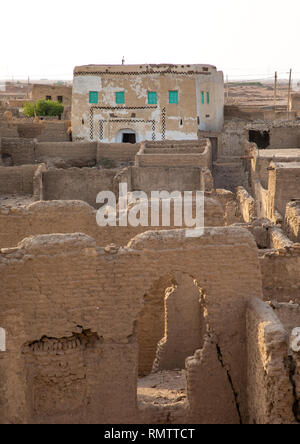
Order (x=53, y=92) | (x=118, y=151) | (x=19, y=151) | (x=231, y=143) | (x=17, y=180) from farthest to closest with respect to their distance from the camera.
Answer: (x=53, y=92), (x=231, y=143), (x=19, y=151), (x=118, y=151), (x=17, y=180)

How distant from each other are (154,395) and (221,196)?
417 inches

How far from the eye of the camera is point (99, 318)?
8.27m

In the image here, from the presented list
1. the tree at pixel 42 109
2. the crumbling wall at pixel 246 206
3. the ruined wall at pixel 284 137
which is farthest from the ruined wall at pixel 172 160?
the tree at pixel 42 109

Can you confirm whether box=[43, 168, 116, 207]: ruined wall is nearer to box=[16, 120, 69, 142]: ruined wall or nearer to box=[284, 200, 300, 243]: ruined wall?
box=[284, 200, 300, 243]: ruined wall

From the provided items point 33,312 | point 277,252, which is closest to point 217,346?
point 33,312

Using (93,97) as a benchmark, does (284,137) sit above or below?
below

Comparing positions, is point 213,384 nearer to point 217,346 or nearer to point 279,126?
point 217,346

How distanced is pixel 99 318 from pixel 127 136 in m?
24.6

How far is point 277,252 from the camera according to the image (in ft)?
40.1

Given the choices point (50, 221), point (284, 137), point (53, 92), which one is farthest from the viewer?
point (53, 92)

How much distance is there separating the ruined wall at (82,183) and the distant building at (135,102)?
11.2m

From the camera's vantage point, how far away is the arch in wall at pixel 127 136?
3183 centimetres

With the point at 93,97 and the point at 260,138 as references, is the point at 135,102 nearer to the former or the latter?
the point at 93,97

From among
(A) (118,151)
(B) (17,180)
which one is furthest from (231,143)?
(B) (17,180)
